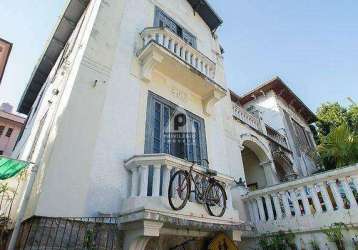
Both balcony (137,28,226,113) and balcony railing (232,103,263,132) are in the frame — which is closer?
balcony (137,28,226,113)

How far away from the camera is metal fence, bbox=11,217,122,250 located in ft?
12.4

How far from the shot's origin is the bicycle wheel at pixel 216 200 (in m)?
5.86

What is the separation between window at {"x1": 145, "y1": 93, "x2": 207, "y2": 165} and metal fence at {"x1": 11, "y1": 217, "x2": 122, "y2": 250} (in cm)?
211

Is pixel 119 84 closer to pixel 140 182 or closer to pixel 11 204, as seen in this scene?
pixel 140 182

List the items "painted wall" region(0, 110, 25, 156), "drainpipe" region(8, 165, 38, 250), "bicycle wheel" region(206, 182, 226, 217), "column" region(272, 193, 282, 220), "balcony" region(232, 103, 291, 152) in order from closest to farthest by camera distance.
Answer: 1. "drainpipe" region(8, 165, 38, 250)
2. "bicycle wheel" region(206, 182, 226, 217)
3. "column" region(272, 193, 282, 220)
4. "balcony" region(232, 103, 291, 152)
5. "painted wall" region(0, 110, 25, 156)

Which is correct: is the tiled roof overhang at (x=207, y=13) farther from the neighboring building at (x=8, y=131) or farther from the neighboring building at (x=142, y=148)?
the neighboring building at (x=8, y=131)

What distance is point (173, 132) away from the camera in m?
7.15

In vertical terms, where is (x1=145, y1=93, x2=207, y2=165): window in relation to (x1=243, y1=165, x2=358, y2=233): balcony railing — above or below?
above

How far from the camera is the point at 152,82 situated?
24.5 feet

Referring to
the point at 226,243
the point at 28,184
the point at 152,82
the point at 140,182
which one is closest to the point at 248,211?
the point at 226,243

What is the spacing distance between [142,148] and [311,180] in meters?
4.54

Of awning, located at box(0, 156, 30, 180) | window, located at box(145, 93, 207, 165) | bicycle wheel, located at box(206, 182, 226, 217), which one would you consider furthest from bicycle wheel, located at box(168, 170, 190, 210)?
awning, located at box(0, 156, 30, 180)

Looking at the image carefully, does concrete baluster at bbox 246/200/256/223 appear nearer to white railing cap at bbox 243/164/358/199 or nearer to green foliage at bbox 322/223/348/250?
white railing cap at bbox 243/164/358/199

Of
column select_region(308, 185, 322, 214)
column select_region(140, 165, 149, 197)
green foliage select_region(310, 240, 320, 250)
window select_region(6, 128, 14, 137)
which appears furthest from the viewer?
window select_region(6, 128, 14, 137)
